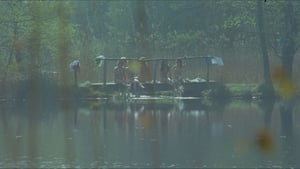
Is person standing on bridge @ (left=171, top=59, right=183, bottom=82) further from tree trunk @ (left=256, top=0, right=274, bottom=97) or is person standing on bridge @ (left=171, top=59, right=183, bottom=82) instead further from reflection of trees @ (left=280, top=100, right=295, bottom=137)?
reflection of trees @ (left=280, top=100, right=295, bottom=137)

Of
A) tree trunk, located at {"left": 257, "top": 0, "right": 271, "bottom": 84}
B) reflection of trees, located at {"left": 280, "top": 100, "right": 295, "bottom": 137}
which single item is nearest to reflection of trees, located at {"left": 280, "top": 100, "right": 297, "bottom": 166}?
reflection of trees, located at {"left": 280, "top": 100, "right": 295, "bottom": 137}

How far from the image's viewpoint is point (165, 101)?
120 ft

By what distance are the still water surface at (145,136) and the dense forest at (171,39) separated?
248 inches

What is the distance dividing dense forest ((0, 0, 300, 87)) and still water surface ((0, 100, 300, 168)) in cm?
631

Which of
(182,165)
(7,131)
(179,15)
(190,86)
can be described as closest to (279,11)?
(190,86)

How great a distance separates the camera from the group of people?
39.9m

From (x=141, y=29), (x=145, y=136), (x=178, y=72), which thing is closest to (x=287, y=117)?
(x=145, y=136)

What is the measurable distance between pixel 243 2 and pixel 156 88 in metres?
7.86

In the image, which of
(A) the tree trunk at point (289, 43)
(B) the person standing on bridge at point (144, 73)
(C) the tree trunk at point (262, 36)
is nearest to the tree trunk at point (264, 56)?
(C) the tree trunk at point (262, 36)

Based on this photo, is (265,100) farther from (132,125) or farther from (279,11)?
(132,125)

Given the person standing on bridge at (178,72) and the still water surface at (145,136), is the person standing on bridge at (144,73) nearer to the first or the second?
the person standing on bridge at (178,72)

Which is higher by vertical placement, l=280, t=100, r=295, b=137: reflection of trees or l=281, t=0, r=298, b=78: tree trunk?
l=281, t=0, r=298, b=78: tree trunk

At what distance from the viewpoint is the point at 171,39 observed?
53375mm

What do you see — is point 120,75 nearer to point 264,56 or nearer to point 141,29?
point 264,56
